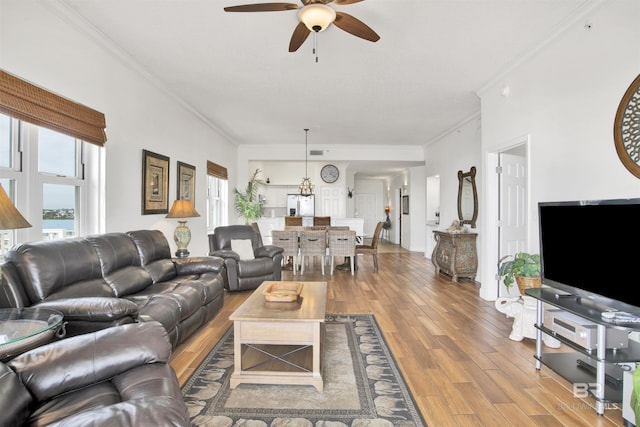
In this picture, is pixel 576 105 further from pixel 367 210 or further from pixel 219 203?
pixel 367 210

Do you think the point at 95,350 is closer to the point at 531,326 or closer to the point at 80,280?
the point at 80,280

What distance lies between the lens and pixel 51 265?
2.25m

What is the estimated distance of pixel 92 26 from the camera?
3068 mm

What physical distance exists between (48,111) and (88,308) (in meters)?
1.68

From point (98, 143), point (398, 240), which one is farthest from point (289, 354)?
point (398, 240)

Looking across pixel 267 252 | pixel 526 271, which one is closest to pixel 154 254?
pixel 267 252

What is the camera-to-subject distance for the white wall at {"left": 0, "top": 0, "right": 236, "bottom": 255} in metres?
2.49

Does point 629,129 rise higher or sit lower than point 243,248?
higher

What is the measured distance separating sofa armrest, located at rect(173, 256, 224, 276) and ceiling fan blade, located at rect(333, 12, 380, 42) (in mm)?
2709

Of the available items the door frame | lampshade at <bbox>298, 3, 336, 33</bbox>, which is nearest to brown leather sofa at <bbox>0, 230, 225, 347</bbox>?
lampshade at <bbox>298, 3, 336, 33</bbox>

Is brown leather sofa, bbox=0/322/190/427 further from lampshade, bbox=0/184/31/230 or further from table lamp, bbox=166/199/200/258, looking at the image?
table lamp, bbox=166/199/200/258

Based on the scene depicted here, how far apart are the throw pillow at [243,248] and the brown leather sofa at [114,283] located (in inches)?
45.5

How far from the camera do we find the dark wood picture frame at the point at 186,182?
5145mm

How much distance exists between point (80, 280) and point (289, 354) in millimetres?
1649
